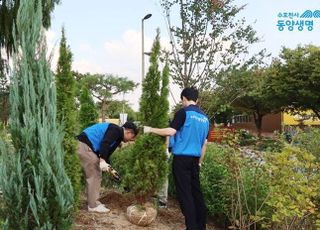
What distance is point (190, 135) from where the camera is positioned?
18.2 feet

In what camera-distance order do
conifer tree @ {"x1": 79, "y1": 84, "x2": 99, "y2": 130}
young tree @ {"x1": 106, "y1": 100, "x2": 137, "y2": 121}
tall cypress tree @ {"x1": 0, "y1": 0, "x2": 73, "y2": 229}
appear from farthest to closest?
young tree @ {"x1": 106, "y1": 100, "x2": 137, "y2": 121}
conifer tree @ {"x1": 79, "y1": 84, "x2": 99, "y2": 130}
tall cypress tree @ {"x1": 0, "y1": 0, "x2": 73, "y2": 229}

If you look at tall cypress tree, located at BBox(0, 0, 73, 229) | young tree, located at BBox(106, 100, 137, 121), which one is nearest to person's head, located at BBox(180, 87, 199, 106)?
tall cypress tree, located at BBox(0, 0, 73, 229)

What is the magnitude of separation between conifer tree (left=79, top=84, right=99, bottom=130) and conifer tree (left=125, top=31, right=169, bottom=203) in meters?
2.80

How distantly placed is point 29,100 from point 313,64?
1148 inches

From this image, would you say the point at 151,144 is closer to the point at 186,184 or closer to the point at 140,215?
the point at 186,184

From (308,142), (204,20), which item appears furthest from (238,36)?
(308,142)

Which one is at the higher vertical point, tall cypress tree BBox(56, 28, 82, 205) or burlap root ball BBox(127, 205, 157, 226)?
tall cypress tree BBox(56, 28, 82, 205)

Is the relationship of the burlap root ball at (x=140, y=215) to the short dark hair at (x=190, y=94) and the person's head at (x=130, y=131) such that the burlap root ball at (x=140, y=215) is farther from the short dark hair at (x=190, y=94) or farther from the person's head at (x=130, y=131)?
the short dark hair at (x=190, y=94)

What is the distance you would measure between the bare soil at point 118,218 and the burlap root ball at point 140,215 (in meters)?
0.06

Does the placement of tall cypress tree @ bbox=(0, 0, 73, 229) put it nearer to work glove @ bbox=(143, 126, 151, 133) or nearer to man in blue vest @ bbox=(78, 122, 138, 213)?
work glove @ bbox=(143, 126, 151, 133)

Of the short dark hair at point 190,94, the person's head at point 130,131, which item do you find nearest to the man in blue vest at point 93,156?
the person's head at point 130,131

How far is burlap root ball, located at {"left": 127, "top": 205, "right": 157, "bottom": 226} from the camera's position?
232 inches

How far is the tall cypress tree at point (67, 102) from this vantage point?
529 centimetres

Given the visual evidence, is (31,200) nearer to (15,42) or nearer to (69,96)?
(15,42)
